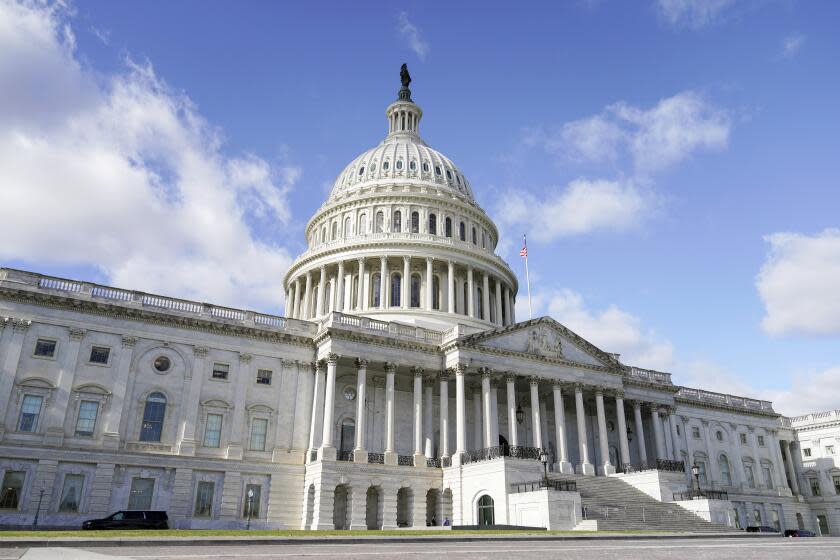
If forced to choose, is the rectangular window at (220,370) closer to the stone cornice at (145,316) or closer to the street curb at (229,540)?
the stone cornice at (145,316)

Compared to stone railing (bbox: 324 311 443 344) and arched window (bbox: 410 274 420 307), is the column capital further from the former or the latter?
arched window (bbox: 410 274 420 307)

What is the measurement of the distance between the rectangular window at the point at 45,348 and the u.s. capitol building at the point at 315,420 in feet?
0.27

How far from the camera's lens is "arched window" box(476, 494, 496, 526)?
40875 millimetres

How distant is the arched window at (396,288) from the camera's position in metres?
65.4

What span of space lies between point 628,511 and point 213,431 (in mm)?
28376

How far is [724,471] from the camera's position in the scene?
6625cm

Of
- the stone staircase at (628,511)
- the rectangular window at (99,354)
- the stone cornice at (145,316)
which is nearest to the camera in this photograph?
the stone staircase at (628,511)

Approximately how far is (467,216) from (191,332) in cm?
3836

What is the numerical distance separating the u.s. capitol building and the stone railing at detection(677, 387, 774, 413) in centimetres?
427

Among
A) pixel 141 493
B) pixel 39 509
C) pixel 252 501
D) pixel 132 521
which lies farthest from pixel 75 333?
pixel 252 501

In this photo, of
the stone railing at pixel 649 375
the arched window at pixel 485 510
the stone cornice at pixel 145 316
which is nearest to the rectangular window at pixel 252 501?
the stone cornice at pixel 145 316

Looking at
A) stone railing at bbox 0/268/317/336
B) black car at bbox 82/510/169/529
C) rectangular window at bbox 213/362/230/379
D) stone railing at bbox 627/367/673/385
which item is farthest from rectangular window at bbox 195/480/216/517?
stone railing at bbox 627/367/673/385

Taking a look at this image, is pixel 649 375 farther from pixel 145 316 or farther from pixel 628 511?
pixel 145 316

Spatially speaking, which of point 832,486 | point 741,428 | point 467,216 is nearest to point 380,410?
point 467,216
